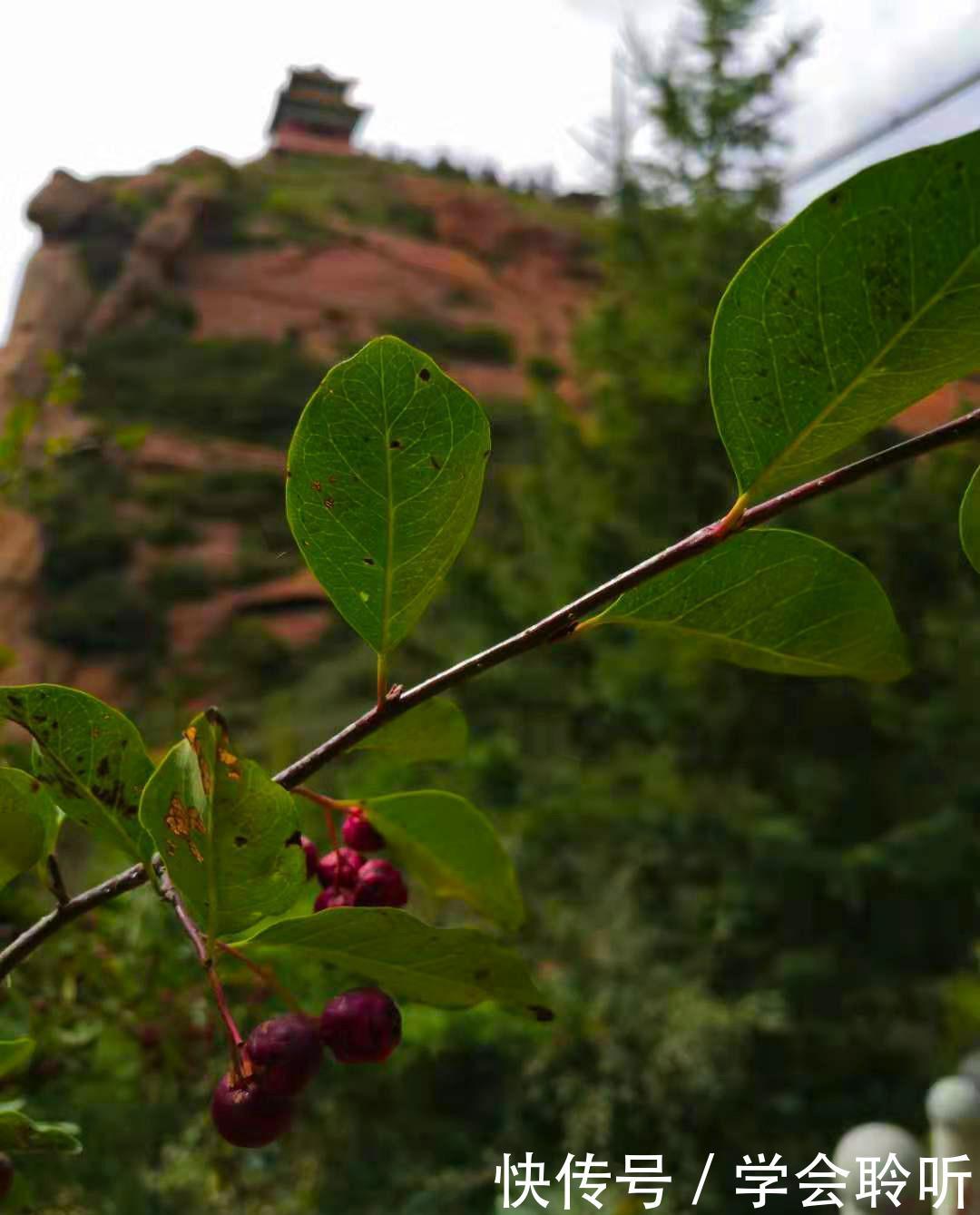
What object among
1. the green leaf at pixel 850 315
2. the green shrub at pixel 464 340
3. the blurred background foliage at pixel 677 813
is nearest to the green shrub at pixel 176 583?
the green shrub at pixel 464 340

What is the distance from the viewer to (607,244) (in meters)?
3.84

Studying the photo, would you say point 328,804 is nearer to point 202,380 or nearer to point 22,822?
point 22,822

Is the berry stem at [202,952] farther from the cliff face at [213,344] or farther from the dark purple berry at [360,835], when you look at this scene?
the cliff face at [213,344]

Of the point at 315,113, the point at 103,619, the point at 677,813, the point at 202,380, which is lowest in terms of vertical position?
the point at 677,813

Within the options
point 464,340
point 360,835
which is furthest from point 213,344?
point 360,835

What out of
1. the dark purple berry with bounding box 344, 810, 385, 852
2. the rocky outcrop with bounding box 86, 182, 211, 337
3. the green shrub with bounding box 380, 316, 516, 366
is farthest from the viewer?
the green shrub with bounding box 380, 316, 516, 366

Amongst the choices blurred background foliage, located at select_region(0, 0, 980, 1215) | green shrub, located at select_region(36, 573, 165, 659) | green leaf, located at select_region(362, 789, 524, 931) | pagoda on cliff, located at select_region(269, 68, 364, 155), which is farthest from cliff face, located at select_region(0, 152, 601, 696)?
green leaf, located at select_region(362, 789, 524, 931)

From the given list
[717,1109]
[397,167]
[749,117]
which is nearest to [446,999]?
[717,1109]

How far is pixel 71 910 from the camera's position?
0.55ft

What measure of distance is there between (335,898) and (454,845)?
0.03m

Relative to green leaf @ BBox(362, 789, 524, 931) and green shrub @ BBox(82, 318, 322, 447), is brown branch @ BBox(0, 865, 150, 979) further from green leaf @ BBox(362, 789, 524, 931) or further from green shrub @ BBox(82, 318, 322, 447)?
green shrub @ BBox(82, 318, 322, 447)

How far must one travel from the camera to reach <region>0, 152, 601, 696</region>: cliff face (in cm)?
649

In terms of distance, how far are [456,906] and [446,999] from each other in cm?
327

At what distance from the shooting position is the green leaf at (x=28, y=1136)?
18 centimetres
